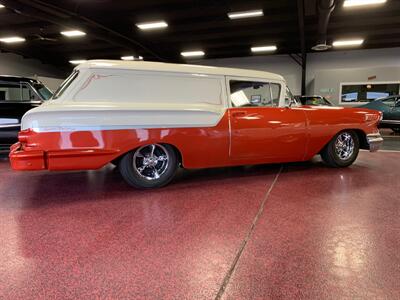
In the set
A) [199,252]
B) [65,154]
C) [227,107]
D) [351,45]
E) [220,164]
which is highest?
[351,45]

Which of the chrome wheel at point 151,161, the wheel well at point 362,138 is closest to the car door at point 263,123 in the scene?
the chrome wheel at point 151,161

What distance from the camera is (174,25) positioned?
10.7 m

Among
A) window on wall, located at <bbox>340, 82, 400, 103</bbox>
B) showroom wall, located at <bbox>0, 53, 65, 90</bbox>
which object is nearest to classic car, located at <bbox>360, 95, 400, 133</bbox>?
window on wall, located at <bbox>340, 82, 400, 103</bbox>

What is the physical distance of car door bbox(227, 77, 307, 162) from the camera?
3.71m

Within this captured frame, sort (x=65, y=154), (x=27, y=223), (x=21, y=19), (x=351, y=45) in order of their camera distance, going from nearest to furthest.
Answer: (x=27, y=223) → (x=65, y=154) → (x=21, y=19) → (x=351, y=45)

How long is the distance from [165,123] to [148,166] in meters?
0.60

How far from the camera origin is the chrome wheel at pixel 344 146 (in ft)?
14.8

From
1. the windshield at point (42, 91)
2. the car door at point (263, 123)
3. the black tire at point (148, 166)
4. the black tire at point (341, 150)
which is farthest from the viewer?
the windshield at point (42, 91)

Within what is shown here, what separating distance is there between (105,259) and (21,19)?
1112 centimetres

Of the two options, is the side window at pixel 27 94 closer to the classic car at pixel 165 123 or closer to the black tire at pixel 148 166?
the classic car at pixel 165 123

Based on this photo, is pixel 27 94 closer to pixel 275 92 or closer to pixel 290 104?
pixel 275 92

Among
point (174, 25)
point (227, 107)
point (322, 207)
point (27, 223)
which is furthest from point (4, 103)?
point (174, 25)

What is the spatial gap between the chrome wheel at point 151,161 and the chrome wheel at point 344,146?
2.78 m

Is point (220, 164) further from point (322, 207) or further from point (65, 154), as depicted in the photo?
point (65, 154)
